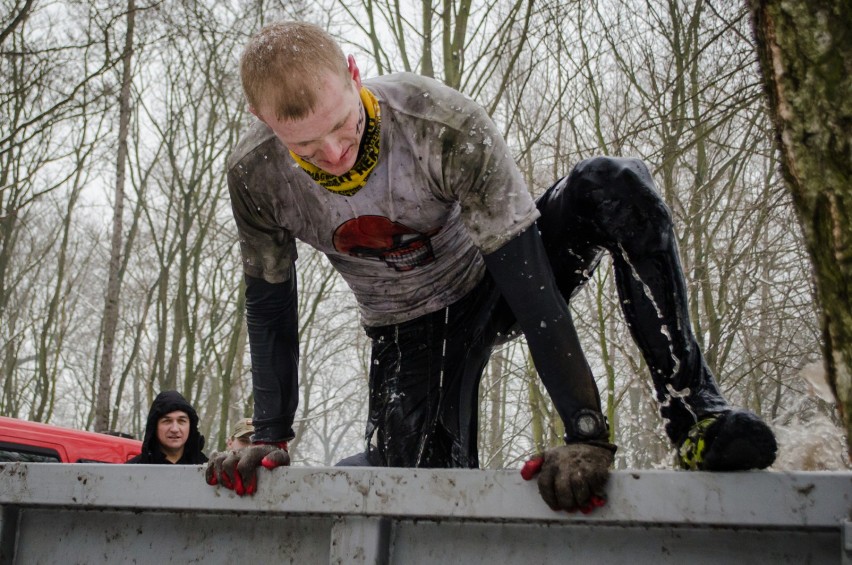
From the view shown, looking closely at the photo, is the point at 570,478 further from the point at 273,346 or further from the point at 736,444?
the point at 273,346

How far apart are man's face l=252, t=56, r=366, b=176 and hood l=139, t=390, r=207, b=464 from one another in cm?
371

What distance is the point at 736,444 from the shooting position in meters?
1.52

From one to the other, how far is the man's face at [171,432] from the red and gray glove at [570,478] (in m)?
4.21

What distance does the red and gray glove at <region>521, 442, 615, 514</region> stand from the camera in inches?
59.2

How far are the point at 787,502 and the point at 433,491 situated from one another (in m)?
0.65

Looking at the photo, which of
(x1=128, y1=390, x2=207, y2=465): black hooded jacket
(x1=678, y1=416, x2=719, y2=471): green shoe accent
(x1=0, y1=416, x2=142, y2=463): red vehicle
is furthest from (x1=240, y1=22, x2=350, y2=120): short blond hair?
(x1=0, y1=416, x2=142, y2=463): red vehicle

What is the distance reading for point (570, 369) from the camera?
74.9 inches

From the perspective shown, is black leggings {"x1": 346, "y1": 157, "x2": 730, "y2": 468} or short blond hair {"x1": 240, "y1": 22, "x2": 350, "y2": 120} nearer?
short blond hair {"x1": 240, "y1": 22, "x2": 350, "y2": 120}

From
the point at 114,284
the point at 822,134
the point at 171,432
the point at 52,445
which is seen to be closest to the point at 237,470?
the point at 822,134

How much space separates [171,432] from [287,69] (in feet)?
13.0

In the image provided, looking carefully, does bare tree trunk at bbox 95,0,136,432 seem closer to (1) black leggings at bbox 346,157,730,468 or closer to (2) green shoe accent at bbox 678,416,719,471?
(1) black leggings at bbox 346,157,730,468

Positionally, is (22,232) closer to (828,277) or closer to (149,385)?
(149,385)

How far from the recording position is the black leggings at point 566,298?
81.0 inches

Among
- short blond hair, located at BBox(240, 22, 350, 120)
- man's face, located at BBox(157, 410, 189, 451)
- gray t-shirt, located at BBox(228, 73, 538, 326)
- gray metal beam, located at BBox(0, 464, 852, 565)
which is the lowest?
gray metal beam, located at BBox(0, 464, 852, 565)
